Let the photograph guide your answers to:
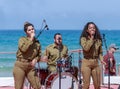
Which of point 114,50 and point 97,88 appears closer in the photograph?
point 97,88

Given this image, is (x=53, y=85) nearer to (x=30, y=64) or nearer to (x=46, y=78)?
(x=46, y=78)

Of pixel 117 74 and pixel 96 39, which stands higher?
pixel 96 39

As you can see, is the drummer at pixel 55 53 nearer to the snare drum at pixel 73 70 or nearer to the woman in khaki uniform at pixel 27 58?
the snare drum at pixel 73 70

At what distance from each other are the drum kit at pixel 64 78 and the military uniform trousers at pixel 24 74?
3.47 feet

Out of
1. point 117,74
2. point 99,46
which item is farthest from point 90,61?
point 117,74

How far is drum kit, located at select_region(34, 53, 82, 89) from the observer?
9.02m

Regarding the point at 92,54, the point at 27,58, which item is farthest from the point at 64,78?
the point at 27,58

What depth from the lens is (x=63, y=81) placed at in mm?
9219

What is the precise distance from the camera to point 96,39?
841cm

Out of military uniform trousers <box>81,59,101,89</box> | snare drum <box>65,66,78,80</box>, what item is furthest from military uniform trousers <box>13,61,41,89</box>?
snare drum <box>65,66,78,80</box>

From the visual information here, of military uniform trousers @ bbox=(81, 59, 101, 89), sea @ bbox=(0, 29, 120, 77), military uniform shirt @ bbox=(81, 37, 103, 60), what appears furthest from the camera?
sea @ bbox=(0, 29, 120, 77)

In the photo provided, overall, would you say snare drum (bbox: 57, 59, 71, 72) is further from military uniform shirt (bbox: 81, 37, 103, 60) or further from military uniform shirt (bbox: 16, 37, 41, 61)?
military uniform shirt (bbox: 16, 37, 41, 61)

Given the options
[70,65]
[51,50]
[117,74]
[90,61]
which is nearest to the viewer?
[90,61]

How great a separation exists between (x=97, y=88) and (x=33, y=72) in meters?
1.19
